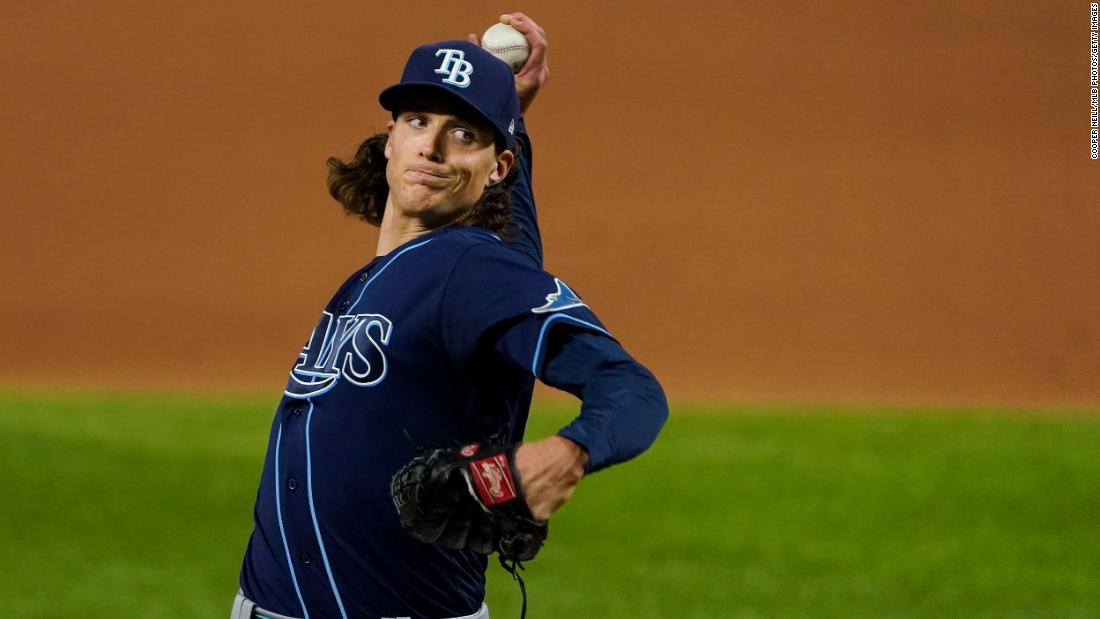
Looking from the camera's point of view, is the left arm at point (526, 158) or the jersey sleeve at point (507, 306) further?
the left arm at point (526, 158)

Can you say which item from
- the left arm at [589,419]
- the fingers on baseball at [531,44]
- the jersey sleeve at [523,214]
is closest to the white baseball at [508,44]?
the fingers on baseball at [531,44]

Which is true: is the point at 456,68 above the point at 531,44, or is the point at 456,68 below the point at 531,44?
below

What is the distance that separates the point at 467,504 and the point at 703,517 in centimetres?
752

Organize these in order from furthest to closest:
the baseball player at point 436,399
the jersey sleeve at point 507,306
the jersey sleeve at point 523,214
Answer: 1. the jersey sleeve at point 523,214
2. the jersey sleeve at point 507,306
3. the baseball player at point 436,399

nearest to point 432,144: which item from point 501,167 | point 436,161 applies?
point 436,161

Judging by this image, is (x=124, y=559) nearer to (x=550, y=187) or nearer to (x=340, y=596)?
(x=340, y=596)

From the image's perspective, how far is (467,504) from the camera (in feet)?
8.27

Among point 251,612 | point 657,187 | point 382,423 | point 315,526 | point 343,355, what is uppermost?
point 657,187

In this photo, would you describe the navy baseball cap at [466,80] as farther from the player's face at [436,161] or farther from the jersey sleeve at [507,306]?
the jersey sleeve at [507,306]

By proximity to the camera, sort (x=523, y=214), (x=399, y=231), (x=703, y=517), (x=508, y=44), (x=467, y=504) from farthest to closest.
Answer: (x=703, y=517), (x=508, y=44), (x=523, y=214), (x=399, y=231), (x=467, y=504)

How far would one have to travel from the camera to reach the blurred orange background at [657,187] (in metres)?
14.4

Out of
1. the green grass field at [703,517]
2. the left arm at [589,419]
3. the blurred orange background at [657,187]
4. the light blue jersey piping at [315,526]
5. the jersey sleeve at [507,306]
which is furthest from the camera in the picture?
the blurred orange background at [657,187]

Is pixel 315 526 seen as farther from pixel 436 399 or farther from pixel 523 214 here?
pixel 523 214

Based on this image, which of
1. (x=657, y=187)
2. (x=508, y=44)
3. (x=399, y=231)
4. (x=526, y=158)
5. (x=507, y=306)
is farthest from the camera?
(x=657, y=187)
